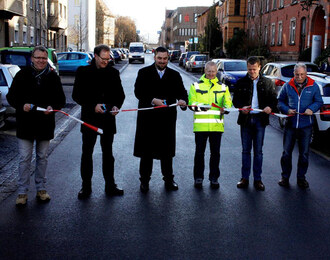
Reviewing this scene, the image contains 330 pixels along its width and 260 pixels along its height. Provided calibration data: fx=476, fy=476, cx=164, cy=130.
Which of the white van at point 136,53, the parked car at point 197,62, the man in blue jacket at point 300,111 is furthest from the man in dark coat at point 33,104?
the white van at point 136,53

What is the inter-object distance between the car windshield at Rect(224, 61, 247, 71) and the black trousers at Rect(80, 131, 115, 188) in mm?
19712

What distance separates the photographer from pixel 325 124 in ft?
31.2

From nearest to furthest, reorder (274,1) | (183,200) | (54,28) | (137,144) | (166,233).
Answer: (166,233) < (183,200) < (137,144) < (274,1) < (54,28)

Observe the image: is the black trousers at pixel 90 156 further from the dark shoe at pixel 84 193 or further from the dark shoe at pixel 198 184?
the dark shoe at pixel 198 184

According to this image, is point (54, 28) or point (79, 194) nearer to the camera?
point (79, 194)

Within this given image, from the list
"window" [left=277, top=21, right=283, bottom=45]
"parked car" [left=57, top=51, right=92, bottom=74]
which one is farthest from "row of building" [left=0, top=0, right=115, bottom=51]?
"window" [left=277, top=21, right=283, bottom=45]

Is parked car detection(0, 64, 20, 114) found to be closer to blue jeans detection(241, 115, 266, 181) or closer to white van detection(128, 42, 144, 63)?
blue jeans detection(241, 115, 266, 181)

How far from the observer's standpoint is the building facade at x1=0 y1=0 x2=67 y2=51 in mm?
33281

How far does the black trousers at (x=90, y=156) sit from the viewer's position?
6.09m

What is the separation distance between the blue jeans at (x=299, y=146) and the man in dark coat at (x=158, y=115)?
64.1 inches

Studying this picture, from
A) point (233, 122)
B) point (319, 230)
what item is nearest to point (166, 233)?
point (319, 230)

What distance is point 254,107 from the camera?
661 centimetres

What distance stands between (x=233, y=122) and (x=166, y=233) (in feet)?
31.3

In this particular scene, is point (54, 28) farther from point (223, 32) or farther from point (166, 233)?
point (166, 233)
